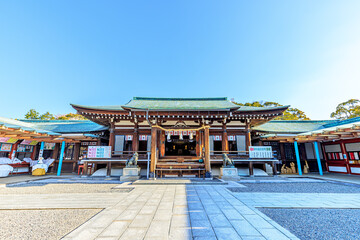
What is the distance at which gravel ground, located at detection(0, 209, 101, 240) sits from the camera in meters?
3.09

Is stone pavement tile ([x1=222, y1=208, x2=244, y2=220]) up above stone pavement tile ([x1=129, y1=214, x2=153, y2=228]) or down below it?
below

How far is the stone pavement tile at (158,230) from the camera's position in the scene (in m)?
2.77

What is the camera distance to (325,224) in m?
3.51

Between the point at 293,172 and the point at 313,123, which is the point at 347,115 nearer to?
the point at 313,123

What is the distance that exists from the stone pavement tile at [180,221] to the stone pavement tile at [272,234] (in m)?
1.47

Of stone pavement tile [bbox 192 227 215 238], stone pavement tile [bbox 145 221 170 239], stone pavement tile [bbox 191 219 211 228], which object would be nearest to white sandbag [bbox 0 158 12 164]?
stone pavement tile [bbox 145 221 170 239]

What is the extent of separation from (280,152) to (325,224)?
12.6 meters

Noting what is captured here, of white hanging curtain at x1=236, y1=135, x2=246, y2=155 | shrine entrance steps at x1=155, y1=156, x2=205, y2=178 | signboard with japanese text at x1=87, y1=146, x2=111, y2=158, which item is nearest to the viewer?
shrine entrance steps at x1=155, y1=156, x2=205, y2=178

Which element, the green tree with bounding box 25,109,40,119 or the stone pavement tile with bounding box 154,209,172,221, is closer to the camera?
the stone pavement tile with bounding box 154,209,172,221

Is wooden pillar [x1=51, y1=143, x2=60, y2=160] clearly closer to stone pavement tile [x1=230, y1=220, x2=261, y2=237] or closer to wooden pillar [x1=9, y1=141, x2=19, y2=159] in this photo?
wooden pillar [x1=9, y1=141, x2=19, y2=159]

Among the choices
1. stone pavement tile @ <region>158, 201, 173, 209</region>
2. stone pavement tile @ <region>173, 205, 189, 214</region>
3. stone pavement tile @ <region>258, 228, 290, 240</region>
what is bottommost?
stone pavement tile @ <region>158, 201, 173, 209</region>

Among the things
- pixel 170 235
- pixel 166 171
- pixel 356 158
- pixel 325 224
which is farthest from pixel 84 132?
pixel 356 158

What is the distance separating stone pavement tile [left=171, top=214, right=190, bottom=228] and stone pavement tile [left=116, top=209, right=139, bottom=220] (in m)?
1.01

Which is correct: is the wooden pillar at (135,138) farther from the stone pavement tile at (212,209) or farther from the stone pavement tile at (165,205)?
the stone pavement tile at (212,209)
